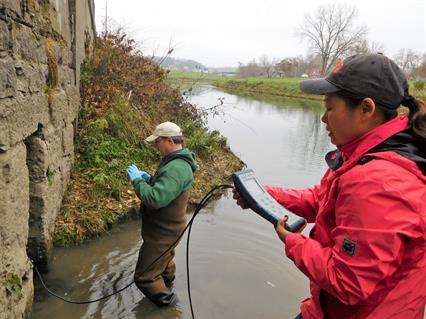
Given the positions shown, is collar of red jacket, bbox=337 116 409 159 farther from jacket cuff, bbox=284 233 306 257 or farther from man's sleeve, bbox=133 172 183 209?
man's sleeve, bbox=133 172 183 209

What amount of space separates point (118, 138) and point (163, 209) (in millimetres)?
4077

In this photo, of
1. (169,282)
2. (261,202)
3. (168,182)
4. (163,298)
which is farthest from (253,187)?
(169,282)

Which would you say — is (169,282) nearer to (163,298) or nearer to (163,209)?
(163,298)

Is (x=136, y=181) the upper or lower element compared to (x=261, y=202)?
lower

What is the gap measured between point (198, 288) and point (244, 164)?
556 cm

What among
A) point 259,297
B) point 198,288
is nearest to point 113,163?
point 198,288

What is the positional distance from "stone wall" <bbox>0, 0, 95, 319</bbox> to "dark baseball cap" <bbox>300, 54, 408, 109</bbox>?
2.22 metres

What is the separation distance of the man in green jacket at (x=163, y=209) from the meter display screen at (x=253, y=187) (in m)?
1.34

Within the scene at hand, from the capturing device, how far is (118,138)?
7602 millimetres

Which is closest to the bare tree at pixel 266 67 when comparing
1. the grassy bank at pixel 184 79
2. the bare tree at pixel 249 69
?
the bare tree at pixel 249 69

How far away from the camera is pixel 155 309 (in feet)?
13.4

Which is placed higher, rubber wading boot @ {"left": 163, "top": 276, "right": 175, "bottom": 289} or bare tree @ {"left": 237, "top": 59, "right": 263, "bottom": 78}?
bare tree @ {"left": 237, "top": 59, "right": 263, "bottom": 78}

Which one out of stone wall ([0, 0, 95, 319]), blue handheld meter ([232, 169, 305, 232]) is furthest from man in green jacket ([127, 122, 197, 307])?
blue handheld meter ([232, 169, 305, 232])

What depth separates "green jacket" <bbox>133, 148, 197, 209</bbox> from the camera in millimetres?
3604
